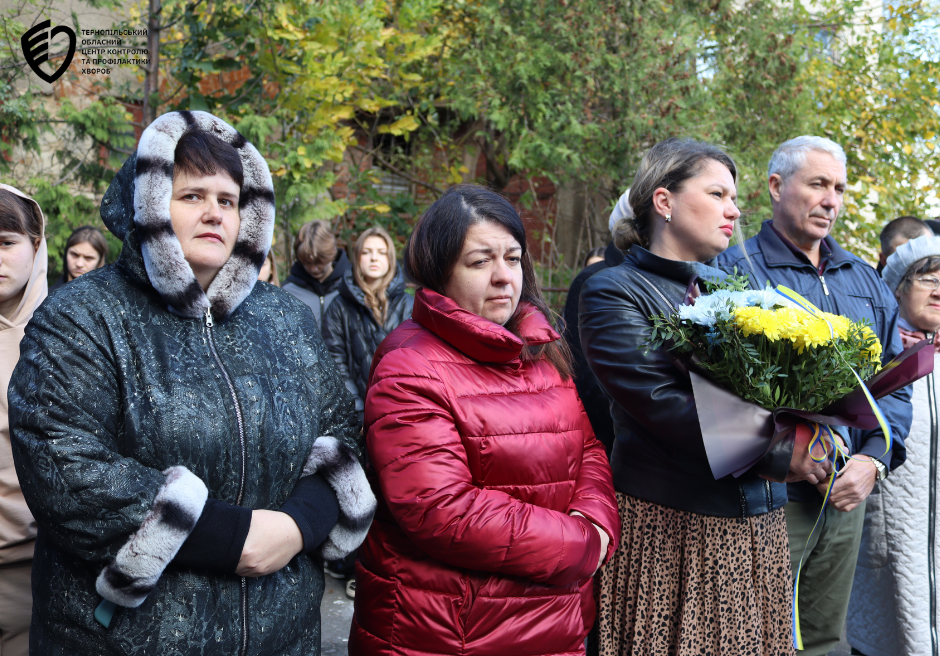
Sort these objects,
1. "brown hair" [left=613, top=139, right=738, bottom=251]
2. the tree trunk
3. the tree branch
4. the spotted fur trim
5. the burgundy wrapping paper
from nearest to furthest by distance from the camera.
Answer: the spotted fur trim < the burgundy wrapping paper < "brown hair" [left=613, top=139, right=738, bottom=251] < the tree trunk < the tree branch

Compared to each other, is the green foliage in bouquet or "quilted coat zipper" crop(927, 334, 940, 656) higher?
the green foliage in bouquet

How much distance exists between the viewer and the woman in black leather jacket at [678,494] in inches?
96.7

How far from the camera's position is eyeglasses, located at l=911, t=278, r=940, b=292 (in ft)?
12.5

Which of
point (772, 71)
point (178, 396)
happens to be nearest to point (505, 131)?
point (772, 71)

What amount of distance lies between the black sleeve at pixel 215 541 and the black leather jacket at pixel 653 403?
1.29 meters

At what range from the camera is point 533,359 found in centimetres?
235

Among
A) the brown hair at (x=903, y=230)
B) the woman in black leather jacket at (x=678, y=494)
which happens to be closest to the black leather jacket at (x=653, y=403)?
the woman in black leather jacket at (x=678, y=494)

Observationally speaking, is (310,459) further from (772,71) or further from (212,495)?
(772,71)

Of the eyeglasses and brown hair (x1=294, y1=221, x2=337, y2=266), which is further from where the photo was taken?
brown hair (x1=294, y1=221, x2=337, y2=266)

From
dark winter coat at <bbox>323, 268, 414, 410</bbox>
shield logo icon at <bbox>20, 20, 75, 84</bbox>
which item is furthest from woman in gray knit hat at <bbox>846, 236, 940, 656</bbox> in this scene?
shield logo icon at <bbox>20, 20, 75, 84</bbox>

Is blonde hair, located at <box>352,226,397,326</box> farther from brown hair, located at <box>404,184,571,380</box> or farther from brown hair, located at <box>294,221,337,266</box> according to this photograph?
brown hair, located at <box>404,184,571,380</box>

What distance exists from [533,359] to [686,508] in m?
0.71

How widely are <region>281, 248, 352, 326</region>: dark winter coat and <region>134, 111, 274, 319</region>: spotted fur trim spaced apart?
383 cm

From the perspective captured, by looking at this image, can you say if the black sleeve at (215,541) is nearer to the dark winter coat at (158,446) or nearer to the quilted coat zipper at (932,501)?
the dark winter coat at (158,446)
